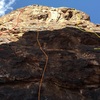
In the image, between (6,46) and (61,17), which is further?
(61,17)

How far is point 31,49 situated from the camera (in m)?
9.89

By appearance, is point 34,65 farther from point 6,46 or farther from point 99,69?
point 99,69

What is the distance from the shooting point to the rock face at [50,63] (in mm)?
→ 8508

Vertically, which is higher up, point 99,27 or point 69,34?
point 99,27

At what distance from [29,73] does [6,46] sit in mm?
1727

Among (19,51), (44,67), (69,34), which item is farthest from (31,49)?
(69,34)

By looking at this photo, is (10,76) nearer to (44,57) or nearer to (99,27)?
(44,57)

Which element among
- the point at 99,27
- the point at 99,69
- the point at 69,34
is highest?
the point at 99,27

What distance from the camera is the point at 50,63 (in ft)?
30.3

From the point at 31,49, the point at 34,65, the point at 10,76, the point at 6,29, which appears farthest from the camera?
the point at 6,29

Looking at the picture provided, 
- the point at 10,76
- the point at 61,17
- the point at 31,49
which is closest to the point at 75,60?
the point at 31,49

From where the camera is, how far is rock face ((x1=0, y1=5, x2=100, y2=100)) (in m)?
8.51

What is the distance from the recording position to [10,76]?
8.61 meters

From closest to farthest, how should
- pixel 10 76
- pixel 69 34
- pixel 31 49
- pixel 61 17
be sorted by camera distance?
pixel 10 76 → pixel 31 49 → pixel 69 34 → pixel 61 17
